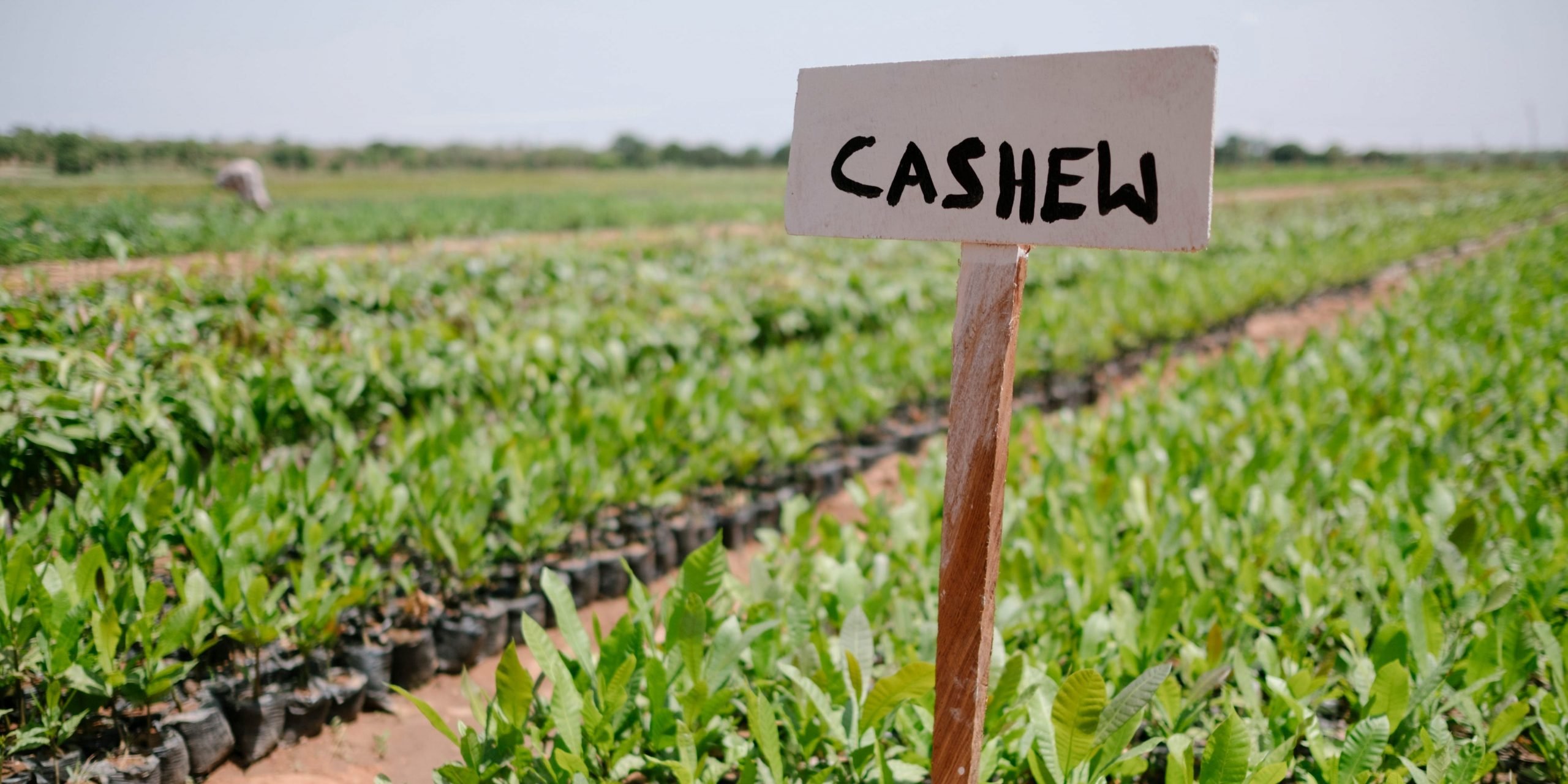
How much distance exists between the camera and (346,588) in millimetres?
2355

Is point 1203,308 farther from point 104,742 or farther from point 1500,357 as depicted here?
point 104,742

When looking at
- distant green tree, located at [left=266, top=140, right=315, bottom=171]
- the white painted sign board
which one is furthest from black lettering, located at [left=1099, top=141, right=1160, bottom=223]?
distant green tree, located at [left=266, top=140, right=315, bottom=171]

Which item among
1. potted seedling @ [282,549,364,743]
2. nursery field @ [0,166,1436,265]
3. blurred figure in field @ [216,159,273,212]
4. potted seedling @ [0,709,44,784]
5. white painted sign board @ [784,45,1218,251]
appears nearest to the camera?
white painted sign board @ [784,45,1218,251]

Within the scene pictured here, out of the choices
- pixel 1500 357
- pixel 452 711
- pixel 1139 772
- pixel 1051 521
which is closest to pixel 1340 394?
pixel 1500 357

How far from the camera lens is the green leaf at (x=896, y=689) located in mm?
1464

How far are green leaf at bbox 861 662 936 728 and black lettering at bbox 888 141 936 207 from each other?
752 mm

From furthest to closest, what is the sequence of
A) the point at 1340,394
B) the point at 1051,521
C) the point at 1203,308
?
the point at 1203,308, the point at 1340,394, the point at 1051,521

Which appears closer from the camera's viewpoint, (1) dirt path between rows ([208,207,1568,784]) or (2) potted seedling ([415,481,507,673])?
(1) dirt path between rows ([208,207,1568,784])

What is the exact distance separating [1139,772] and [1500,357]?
4.13 m

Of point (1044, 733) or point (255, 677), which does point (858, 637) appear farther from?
point (255, 677)

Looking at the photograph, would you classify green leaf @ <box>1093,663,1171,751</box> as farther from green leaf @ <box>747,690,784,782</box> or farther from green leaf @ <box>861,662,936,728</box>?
green leaf @ <box>747,690,784,782</box>

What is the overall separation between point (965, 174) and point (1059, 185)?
0.44 feet

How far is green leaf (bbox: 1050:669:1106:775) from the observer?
4.49ft

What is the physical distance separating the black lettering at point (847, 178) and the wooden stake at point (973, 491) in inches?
6.5
